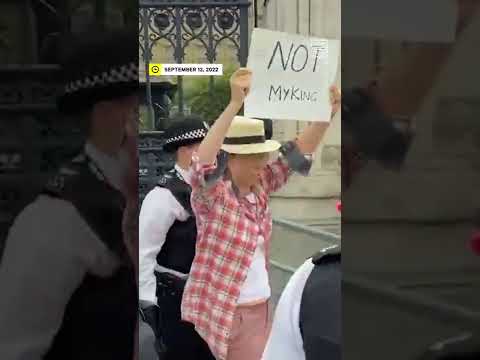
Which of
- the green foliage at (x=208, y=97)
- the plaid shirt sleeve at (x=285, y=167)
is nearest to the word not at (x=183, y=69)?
the green foliage at (x=208, y=97)

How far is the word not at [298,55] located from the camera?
3.03m

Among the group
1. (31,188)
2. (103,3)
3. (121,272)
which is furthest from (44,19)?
(121,272)

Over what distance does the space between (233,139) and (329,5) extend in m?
2.77

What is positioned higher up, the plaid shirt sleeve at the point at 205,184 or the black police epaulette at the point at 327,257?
the black police epaulette at the point at 327,257

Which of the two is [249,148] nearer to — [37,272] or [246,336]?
[246,336]

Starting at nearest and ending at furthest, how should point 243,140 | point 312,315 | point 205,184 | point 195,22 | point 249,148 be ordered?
point 312,315 < point 205,184 < point 249,148 < point 243,140 < point 195,22

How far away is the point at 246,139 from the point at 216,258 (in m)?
0.55

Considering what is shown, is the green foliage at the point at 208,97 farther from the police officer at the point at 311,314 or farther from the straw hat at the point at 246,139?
the police officer at the point at 311,314

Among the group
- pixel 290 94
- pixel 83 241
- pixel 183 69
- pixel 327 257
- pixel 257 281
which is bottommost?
pixel 257 281

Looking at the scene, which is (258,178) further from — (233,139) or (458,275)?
(458,275)

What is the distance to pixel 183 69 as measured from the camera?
522 cm

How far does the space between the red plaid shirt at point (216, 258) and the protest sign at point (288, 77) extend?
318 mm

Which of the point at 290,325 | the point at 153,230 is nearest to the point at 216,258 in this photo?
the point at 153,230

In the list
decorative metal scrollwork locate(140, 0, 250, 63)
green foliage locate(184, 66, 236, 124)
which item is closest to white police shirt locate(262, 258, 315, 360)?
decorative metal scrollwork locate(140, 0, 250, 63)
